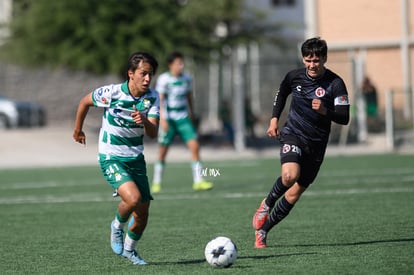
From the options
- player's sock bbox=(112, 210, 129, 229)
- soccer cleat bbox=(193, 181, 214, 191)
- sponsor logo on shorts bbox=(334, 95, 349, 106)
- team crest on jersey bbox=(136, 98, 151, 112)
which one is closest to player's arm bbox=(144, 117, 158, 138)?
team crest on jersey bbox=(136, 98, 151, 112)

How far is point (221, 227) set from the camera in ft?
37.8

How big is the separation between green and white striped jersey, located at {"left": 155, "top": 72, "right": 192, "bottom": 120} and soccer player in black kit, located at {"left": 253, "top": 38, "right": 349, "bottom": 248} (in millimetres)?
7206

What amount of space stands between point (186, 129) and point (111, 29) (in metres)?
12.9

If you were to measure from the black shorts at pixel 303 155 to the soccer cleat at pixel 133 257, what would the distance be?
183 centimetres

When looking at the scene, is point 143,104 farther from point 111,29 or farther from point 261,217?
point 111,29

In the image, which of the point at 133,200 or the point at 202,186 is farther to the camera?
the point at 202,186

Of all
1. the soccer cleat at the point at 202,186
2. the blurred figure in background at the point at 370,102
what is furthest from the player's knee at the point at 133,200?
the blurred figure in background at the point at 370,102

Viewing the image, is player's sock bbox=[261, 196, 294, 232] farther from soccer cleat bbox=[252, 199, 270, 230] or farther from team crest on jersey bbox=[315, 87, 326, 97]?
team crest on jersey bbox=[315, 87, 326, 97]

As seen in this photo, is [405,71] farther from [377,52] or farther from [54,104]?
[54,104]

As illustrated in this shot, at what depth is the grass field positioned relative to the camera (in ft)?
28.4

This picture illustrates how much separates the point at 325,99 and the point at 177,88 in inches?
304

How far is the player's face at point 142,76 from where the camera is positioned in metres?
8.81

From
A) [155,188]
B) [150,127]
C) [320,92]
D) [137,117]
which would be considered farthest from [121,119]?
[155,188]

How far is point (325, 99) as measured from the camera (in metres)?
9.63
